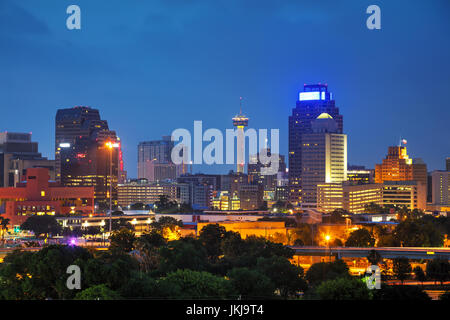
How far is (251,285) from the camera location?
2838cm

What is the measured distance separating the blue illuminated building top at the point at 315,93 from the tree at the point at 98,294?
481ft

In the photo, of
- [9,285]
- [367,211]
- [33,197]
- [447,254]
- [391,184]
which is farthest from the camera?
[391,184]

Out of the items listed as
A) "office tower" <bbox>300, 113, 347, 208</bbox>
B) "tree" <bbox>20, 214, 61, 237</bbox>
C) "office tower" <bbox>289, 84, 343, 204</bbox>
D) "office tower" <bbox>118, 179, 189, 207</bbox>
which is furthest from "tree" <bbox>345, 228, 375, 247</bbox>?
"office tower" <bbox>118, 179, 189, 207</bbox>

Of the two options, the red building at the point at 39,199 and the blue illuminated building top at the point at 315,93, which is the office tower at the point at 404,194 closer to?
the blue illuminated building top at the point at 315,93

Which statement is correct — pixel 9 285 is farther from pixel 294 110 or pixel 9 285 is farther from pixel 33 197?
pixel 294 110

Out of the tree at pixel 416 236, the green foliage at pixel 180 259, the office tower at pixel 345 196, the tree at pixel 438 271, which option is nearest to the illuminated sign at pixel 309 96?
the office tower at pixel 345 196

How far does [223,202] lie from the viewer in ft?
537

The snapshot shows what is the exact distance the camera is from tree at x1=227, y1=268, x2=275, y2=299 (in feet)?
91.1

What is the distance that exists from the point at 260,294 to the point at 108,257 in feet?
40.2

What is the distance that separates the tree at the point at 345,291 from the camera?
79.0 feet

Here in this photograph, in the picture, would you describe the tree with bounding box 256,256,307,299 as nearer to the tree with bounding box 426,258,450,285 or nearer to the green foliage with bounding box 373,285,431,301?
the green foliage with bounding box 373,285,431,301

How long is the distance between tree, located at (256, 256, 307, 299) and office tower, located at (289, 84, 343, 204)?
129 metres

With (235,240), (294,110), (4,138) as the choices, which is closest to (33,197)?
(235,240)

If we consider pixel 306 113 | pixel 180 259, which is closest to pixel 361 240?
pixel 180 259
